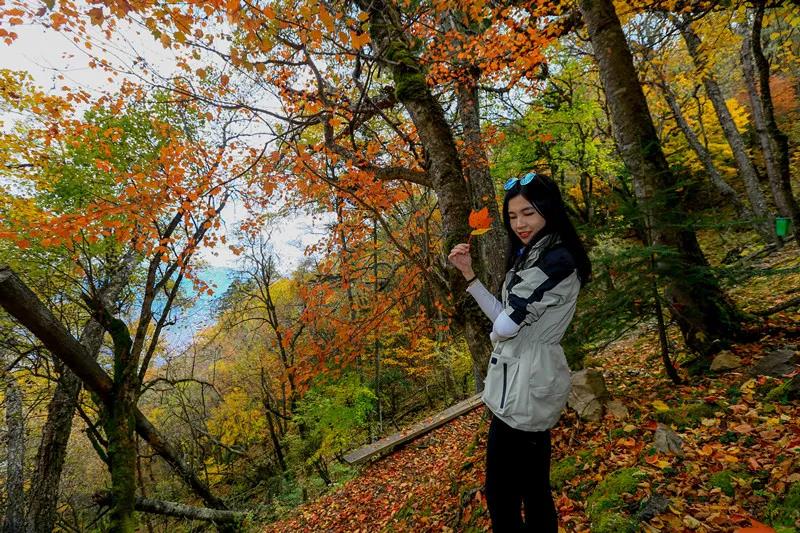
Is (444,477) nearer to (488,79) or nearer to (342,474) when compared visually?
(342,474)

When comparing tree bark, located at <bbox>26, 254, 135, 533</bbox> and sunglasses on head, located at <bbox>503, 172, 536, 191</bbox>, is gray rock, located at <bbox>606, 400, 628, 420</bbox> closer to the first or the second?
sunglasses on head, located at <bbox>503, 172, 536, 191</bbox>

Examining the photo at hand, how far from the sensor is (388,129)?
10289 millimetres

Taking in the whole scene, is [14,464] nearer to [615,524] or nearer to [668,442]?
[615,524]

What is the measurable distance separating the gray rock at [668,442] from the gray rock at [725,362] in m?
1.04

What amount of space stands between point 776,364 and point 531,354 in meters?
2.94

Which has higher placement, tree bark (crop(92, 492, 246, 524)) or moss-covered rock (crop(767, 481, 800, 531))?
moss-covered rock (crop(767, 481, 800, 531))

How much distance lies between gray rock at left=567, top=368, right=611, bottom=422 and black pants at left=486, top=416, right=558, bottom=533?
6.69 feet

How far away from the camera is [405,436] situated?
8.31 m

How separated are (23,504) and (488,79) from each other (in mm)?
13692

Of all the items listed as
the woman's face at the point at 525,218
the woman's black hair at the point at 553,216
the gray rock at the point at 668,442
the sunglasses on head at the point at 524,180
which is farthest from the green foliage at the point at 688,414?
the sunglasses on head at the point at 524,180

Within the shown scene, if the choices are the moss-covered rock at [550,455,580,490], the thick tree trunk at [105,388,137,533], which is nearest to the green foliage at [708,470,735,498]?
the moss-covered rock at [550,455,580,490]

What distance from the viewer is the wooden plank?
313 inches

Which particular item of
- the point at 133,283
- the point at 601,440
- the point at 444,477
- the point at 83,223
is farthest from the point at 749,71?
→ the point at 133,283

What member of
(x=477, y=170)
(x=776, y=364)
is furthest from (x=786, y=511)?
(x=477, y=170)
